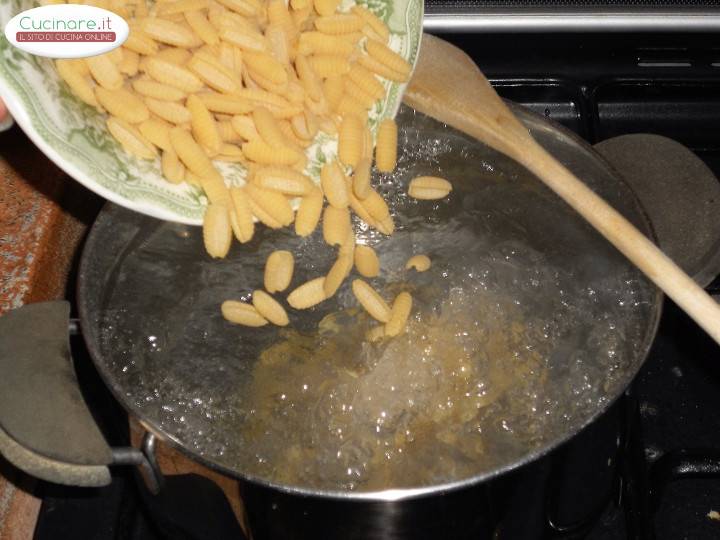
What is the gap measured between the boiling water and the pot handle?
37 mm

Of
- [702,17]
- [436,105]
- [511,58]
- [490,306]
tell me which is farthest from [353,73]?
[702,17]

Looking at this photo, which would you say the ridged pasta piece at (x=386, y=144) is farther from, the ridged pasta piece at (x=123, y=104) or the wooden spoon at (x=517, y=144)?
the ridged pasta piece at (x=123, y=104)

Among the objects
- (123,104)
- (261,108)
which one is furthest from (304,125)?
(123,104)

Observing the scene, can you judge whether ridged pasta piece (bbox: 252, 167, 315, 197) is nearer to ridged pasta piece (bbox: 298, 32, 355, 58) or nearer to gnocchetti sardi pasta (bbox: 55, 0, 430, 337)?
gnocchetti sardi pasta (bbox: 55, 0, 430, 337)


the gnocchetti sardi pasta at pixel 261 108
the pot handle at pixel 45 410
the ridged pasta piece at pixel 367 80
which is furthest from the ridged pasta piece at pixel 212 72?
the pot handle at pixel 45 410

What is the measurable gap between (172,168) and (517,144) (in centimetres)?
28

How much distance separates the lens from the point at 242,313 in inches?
26.1

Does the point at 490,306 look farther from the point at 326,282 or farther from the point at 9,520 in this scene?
the point at 9,520

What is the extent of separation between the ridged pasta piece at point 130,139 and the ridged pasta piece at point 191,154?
0.08ft

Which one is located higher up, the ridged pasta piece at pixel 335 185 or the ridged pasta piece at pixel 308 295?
the ridged pasta piece at pixel 335 185

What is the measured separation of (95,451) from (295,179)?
241 mm

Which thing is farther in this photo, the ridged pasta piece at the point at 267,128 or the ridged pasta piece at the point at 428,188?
the ridged pasta piece at the point at 428,188

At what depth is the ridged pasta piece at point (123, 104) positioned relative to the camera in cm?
59

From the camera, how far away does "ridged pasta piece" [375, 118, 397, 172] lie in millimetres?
663
